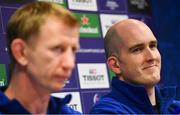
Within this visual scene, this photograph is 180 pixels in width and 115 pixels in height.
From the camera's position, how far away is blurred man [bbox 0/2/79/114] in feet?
3.30

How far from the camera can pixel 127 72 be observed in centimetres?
152

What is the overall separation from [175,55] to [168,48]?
0.23ft

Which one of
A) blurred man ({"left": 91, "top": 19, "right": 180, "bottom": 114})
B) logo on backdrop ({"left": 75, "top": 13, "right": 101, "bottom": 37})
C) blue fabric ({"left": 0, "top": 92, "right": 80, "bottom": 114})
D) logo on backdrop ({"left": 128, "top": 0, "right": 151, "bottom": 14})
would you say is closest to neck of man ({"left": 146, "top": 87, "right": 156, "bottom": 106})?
blurred man ({"left": 91, "top": 19, "right": 180, "bottom": 114})

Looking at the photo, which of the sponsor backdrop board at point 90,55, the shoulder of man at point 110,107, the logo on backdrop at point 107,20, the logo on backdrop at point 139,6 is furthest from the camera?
the logo on backdrop at point 139,6

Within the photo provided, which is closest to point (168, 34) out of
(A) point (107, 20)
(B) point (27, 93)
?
(A) point (107, 20)

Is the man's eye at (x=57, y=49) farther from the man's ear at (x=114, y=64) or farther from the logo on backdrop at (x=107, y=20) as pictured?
the logo on backdrop at (x=107, y=20)

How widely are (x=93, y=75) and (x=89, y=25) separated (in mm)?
285

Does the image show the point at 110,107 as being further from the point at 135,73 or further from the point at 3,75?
the point at 3,75

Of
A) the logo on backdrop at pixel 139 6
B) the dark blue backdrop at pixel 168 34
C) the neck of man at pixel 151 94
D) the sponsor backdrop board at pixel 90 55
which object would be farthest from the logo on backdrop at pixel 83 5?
the neck of man at pixel 151 94

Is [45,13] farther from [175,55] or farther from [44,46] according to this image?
[175,55]

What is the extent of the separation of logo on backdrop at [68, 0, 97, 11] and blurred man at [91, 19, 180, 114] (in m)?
0.87

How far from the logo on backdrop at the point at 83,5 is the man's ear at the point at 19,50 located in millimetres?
1359

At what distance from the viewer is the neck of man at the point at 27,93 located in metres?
1.05

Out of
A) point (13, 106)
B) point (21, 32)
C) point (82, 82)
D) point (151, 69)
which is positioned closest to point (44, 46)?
point (21, 32)
